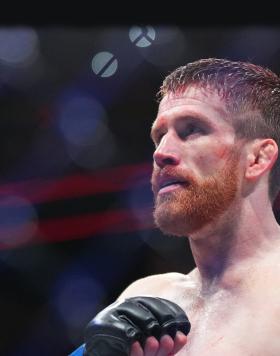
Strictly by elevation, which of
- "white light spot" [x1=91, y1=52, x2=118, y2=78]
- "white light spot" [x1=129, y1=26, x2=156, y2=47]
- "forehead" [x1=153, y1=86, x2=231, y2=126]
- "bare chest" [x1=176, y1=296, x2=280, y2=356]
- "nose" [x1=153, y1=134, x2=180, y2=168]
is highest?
"white light spot" [x1=129, y1=26, x2=156, y2=47]

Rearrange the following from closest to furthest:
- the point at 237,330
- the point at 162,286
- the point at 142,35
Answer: the point at 237,330
the point at 162,286
the point at 142,35

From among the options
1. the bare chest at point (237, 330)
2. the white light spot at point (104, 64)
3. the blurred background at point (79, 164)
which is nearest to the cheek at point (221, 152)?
the bare chest at point (237, 330)

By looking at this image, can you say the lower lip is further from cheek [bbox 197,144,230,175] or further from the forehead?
the forehead

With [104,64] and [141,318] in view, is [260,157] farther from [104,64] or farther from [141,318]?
[104,64]

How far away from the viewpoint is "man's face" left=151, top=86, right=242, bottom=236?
5.23 feet

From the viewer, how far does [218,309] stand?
153 cm

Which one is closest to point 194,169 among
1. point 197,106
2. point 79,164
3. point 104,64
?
point 197,106

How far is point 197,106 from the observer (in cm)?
166

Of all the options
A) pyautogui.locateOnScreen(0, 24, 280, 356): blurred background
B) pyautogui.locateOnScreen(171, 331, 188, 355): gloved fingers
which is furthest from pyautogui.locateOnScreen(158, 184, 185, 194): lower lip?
pyautogui.locateOnScreen(0, 24, 280, 356): blurred background

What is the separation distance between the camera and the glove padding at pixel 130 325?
129cm

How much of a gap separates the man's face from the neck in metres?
0.05

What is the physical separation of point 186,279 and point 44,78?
193cm

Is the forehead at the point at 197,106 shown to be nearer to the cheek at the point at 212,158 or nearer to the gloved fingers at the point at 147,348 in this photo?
the cheek at the point at 212,158

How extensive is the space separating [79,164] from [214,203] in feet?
6.96
